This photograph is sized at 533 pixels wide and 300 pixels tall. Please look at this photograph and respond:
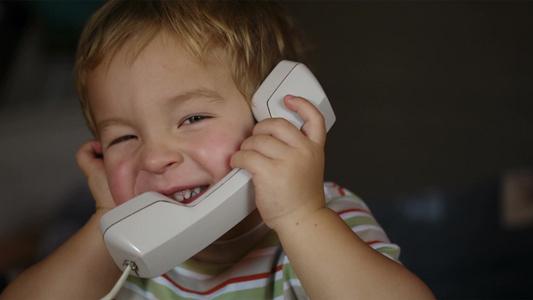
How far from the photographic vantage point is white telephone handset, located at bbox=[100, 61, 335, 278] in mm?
682

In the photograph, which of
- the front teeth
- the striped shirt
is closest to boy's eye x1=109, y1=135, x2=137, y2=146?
the front teeth

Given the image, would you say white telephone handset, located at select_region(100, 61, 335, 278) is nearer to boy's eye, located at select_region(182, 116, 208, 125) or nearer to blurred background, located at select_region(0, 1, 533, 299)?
boy's eye, located at select_region(182, 116, 208, 125)

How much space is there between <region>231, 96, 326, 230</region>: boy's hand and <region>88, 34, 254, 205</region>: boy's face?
6cm

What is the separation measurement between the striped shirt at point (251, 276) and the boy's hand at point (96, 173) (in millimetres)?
151

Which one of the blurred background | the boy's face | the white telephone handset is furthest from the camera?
the blurred background

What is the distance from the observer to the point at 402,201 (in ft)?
4.42

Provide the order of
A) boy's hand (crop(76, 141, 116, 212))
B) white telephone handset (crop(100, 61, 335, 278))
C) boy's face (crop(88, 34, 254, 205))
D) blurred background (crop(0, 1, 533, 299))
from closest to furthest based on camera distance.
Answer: white telephone handset (crop(100, 61, 335, 278)) < boy's face (crop(88, 34, 254, 205)) < boy's hand (crop(76, 141, 116, 212)) < blurred background (crop(0, 1, 533, 299))

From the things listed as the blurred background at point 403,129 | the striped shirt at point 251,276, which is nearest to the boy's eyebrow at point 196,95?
the striped shirt at point 251,276

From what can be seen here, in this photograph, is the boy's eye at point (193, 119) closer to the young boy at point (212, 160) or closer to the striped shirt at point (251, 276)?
the young boy at point (212, 160)

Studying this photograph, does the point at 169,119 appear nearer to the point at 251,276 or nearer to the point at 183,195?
the point at 183,195

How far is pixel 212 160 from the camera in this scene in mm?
787

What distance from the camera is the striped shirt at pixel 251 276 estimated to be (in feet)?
2.82

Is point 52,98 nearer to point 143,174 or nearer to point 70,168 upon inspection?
point 70,168

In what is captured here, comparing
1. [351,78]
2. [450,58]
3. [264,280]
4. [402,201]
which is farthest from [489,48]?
[264,280]
